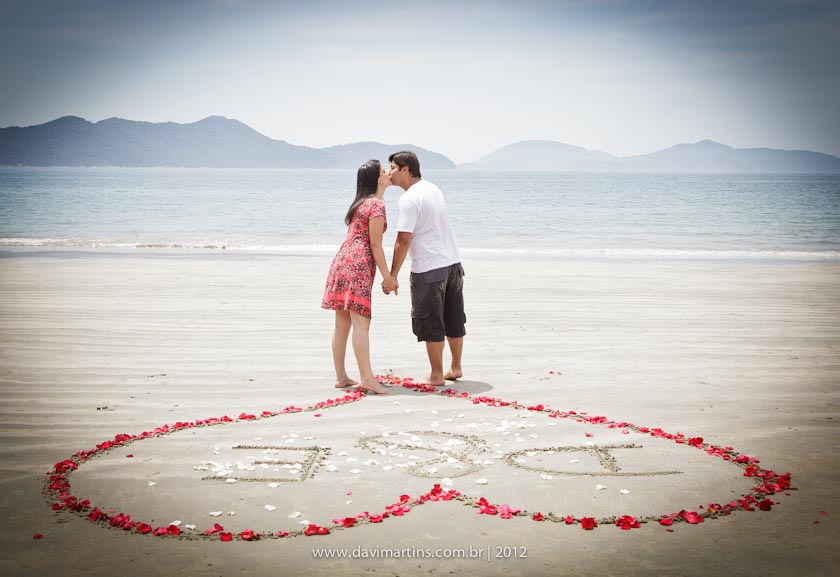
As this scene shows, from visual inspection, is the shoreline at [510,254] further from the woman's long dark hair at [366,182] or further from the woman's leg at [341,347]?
the woman's long dark hair at [366,182]

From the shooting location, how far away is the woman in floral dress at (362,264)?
6.98 metres

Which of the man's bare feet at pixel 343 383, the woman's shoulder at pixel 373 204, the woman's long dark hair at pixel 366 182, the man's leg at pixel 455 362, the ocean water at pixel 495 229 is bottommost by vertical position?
the man's bare feet at pixel 343 383

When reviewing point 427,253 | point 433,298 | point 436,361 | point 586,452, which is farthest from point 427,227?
point 586,452

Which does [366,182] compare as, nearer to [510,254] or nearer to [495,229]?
[510,254]

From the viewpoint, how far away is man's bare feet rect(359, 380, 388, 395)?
6.96m

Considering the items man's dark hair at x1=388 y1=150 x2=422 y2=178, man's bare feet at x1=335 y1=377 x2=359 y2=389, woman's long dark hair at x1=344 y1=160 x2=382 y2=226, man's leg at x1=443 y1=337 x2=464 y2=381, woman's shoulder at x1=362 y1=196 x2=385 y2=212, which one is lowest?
man's bare feet at x1=335 y1=377 x2=359 y2=389

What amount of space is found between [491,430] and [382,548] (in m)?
2.10

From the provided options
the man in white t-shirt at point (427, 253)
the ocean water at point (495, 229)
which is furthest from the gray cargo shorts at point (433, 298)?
the ocean water at point (495, 229)

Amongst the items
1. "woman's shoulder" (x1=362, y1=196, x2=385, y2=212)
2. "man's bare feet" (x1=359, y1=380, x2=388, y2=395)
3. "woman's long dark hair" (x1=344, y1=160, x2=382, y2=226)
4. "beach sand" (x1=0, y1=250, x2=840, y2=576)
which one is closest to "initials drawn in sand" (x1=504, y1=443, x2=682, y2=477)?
"beach sand" (x1=0, y1=250, x2=840, y2=576)

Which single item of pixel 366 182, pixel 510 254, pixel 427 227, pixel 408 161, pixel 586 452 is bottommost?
pixel 586 452

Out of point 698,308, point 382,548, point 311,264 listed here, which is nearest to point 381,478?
point 382,548

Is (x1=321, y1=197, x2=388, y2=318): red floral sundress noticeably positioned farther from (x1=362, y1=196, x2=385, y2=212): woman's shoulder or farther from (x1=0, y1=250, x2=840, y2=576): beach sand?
(x1=0, y1=250, x2=840, y2=576): beach sand

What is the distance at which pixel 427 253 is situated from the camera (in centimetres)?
716

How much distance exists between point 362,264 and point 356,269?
0.24 ft
